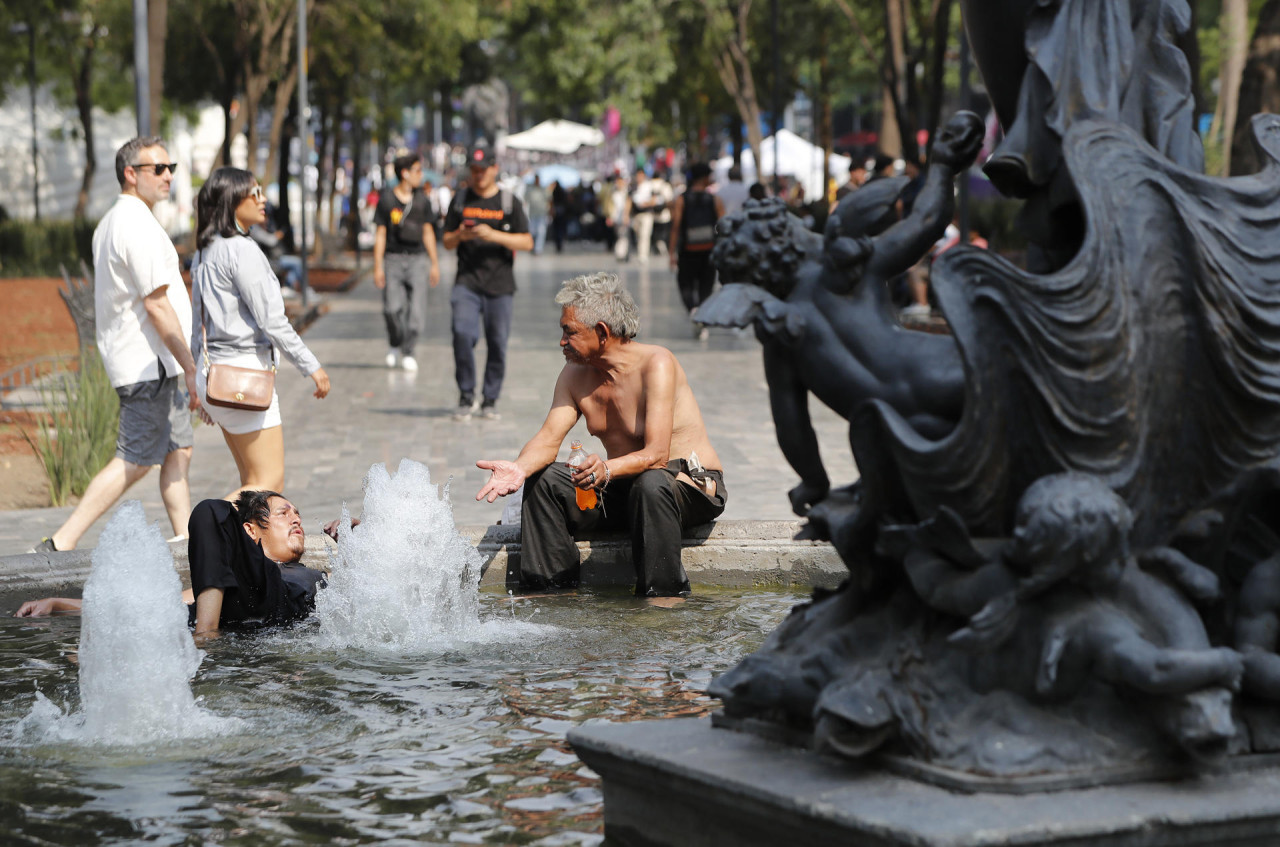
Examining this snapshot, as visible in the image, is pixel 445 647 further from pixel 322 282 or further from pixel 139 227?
pixel 322 282

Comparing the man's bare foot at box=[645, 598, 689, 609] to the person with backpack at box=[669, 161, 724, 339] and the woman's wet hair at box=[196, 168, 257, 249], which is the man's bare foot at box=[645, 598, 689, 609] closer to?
the woman's wet hair at box=[196, 168, 257, 249]

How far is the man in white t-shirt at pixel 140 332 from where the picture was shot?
25.6ft

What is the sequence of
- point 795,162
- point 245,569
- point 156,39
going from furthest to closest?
1. point 795,162
2. point 156,39
3. point 245,569

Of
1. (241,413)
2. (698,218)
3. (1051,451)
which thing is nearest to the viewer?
(1051,451)

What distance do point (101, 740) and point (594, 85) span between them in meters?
42.8

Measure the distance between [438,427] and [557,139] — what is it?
47681mm

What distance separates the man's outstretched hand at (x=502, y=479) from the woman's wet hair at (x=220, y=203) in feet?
6.87

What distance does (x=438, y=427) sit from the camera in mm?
12797

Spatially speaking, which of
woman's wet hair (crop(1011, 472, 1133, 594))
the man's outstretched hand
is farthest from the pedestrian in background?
woman's wet hair (crop(1011, 472, 1133, 594))

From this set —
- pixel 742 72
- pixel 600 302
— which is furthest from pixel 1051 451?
pixel 742 72

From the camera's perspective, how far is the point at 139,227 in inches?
308

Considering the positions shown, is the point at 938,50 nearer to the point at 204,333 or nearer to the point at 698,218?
the point at 698,218

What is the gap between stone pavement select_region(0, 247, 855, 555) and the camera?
9.41m

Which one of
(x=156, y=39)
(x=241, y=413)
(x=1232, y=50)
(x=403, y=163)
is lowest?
(x=241, y=413)
